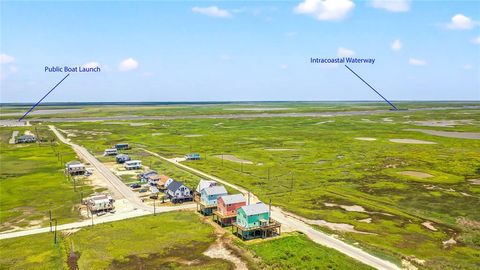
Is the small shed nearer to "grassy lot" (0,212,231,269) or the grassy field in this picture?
"grassy lot" (0,212,231,269)

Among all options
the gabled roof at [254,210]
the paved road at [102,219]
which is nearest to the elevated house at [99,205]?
the paved road at [102,219]

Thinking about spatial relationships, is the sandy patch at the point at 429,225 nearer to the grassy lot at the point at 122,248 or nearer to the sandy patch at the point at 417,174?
the grassy lot at the point at 122,248

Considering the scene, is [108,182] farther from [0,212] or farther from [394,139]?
[394,139]

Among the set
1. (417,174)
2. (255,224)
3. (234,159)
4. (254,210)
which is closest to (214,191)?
(254,210)

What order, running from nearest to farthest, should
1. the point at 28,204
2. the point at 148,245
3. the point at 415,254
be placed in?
the point at 415,254, the point at 148,245, the point at 28,204

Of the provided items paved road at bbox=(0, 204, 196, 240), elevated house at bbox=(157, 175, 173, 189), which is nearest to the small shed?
paved road at bbox=(0, 204, 196, 240)

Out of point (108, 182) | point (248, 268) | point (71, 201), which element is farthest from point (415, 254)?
point (108, 182)
